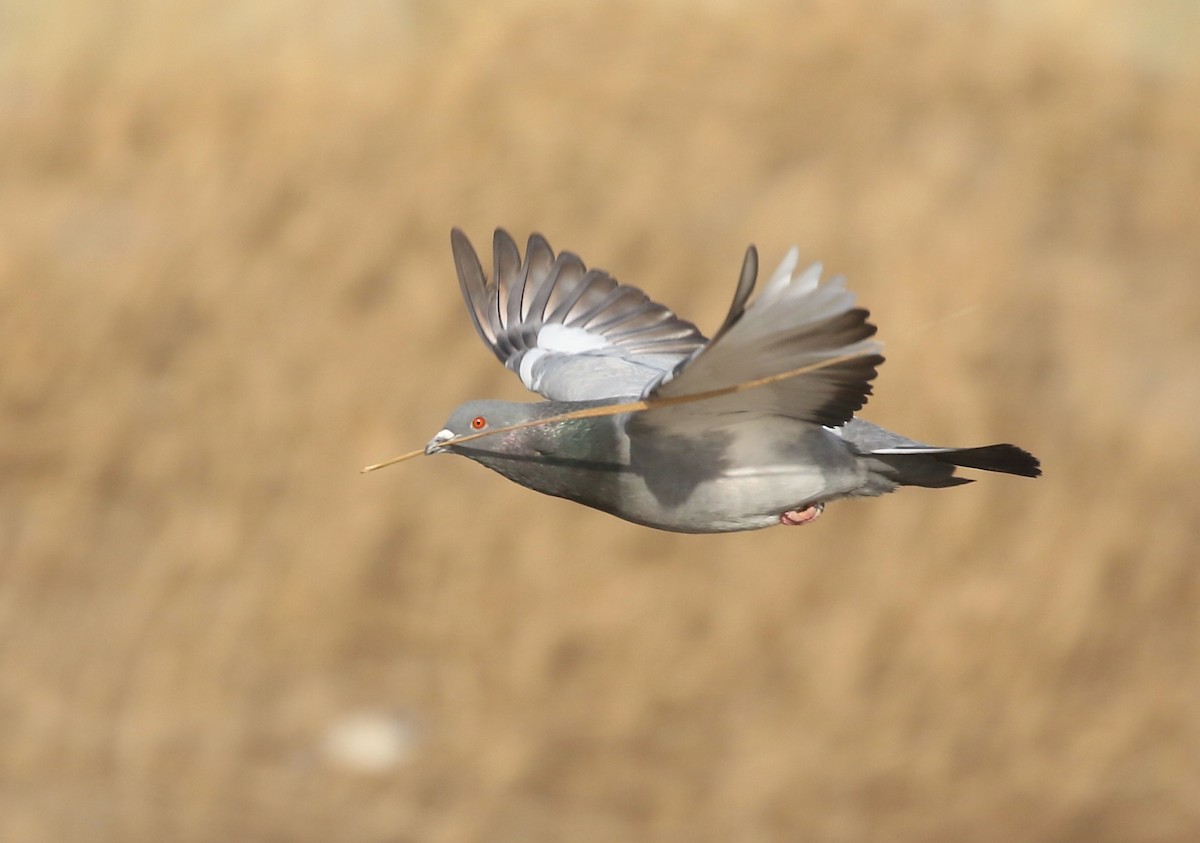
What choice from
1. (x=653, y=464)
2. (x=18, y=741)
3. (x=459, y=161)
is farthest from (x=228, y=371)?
(x=653, y=464)

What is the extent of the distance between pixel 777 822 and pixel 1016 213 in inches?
253

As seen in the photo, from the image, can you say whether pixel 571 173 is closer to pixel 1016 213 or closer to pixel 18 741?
pixel 1016 213

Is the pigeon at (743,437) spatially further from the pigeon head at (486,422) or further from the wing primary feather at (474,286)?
the wing primary feather at (474,286)

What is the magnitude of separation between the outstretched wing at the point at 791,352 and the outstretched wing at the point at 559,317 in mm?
1639

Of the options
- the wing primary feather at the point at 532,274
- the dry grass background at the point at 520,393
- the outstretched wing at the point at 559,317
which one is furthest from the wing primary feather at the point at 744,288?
the dry grass background at the point at 520,393

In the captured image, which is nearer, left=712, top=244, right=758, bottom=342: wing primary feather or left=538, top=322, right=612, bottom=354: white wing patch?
left=712, top=244, right=758, bottom=342: wing primary feather

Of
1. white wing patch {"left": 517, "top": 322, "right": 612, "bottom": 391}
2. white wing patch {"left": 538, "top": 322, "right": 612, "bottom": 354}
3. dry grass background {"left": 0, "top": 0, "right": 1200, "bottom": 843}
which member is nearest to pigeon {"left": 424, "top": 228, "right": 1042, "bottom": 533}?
white wing patch {"left": 517, "top": 322, "right": 612, "bottom": 391}

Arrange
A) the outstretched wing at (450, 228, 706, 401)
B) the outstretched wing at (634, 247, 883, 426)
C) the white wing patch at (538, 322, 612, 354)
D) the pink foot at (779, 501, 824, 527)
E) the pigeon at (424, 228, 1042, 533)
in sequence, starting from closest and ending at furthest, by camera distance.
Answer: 1. the outstretched wing at (634, 247, 883, 426)
2. the pigeon at (424, 228, 1042, 533)
3. the pink foot at (779, 501, 824, 527)
4. the outstretched wing at (450, 228, 706, 401)
5. the white wing patch at (538, 322, 612, 354)

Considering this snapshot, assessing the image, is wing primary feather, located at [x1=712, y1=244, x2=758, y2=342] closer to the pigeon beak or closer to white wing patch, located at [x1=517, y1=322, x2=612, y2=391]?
the pigeon beak

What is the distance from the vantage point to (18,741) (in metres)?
19.2

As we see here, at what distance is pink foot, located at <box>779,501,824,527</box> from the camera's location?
6270mm

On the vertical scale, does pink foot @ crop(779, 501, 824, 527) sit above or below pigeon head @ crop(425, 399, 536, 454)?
below

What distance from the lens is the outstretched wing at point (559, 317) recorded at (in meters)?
7.64

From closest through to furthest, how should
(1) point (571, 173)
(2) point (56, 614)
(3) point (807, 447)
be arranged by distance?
(3) point (807, 447) < (1) point (571, 173) < (2) point (56, 614)
